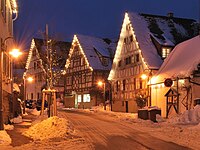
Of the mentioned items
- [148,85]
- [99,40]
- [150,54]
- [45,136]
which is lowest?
[45,136]

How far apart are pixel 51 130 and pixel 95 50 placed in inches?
1632

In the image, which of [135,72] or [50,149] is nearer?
[50,149]

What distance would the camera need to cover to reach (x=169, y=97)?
33.1 metres

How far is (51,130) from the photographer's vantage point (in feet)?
56.2

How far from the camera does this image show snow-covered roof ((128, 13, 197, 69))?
131 feet

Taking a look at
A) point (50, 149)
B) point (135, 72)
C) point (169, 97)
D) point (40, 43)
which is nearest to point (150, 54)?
point (135, 72)

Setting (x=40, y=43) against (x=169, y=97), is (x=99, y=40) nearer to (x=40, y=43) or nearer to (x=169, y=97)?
(x=40, y=43)

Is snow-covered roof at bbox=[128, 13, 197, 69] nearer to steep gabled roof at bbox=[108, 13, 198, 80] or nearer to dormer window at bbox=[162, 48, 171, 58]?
steep gabled roof at bbox=[108, 13, 198, 80]

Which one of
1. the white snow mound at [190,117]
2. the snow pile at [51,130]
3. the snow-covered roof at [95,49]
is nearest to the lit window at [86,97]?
the snow-covered roof at [95,49]

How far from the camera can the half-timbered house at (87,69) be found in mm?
55406

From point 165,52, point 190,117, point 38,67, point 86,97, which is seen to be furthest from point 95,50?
point 190,117

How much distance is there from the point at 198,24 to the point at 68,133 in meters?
36.2

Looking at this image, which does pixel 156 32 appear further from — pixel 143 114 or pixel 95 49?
pixel 95 49

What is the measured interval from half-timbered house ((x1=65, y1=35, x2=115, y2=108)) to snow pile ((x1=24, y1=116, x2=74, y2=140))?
3531cm
